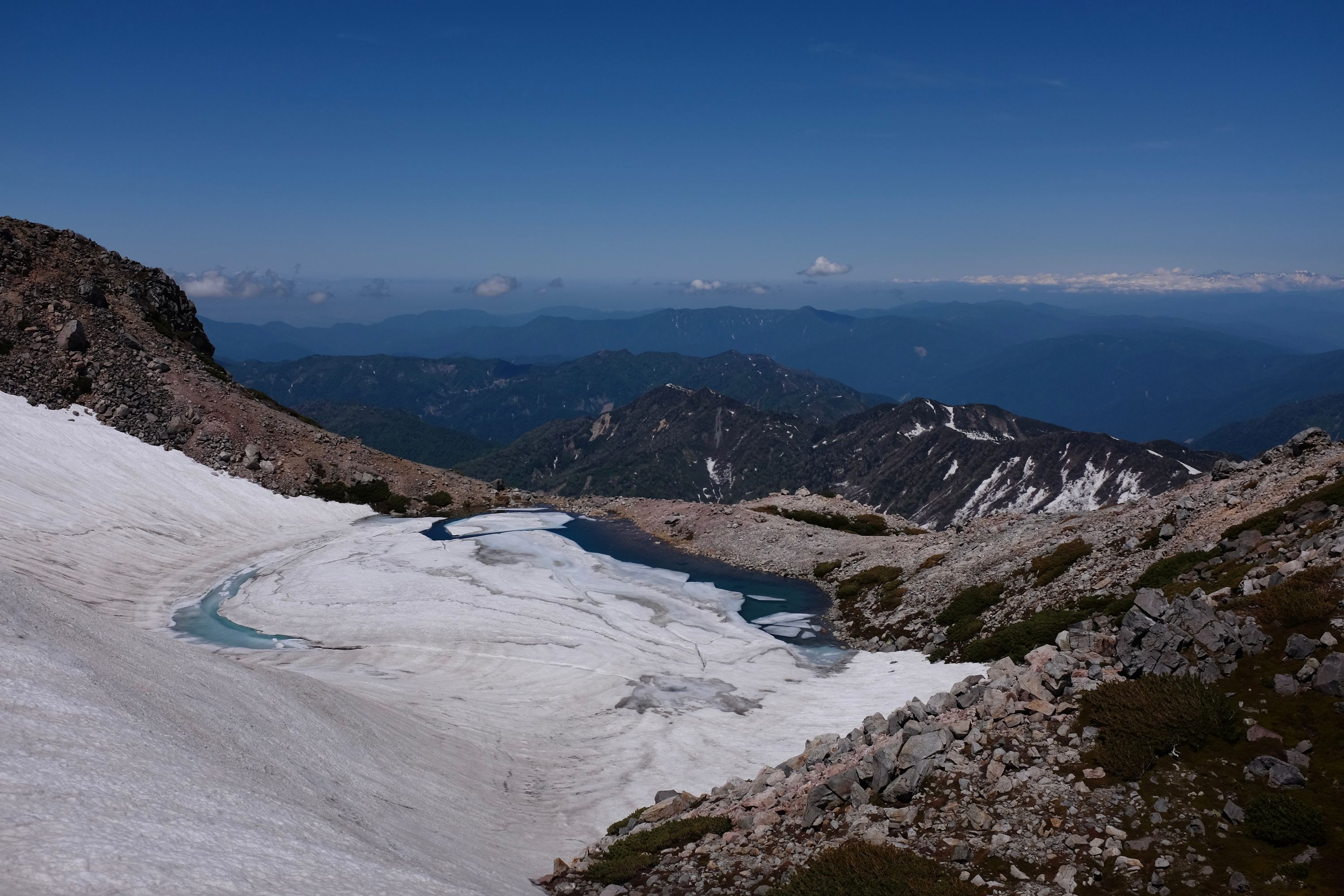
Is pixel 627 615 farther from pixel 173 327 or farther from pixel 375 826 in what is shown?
pixel 173 327

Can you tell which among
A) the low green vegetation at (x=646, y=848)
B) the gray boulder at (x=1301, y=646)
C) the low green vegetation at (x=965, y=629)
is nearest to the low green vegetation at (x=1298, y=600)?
the gray boulder at (x=1301, y=646)

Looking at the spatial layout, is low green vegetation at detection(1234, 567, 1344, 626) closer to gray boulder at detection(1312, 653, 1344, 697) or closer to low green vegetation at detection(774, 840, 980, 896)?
gray boulder at detection(1312, 653, 1344, 697)

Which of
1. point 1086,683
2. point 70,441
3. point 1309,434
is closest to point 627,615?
point 1086,683

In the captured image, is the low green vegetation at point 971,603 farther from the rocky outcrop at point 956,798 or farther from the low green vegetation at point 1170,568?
the rocky outcrop at point 956,798

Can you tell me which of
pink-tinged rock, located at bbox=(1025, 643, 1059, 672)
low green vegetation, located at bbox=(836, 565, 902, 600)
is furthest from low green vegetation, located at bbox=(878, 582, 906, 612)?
pink-tinged rock, located at bbox=(1025, 643, 1059, 672)

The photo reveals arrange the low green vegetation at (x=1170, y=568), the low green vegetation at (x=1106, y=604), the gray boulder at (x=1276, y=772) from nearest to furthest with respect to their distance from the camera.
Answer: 1. the gray boulder at (x=1276, y=772)
2. the low green vegetation at (x=1170, y=568)
3. the low green vegetation at (x=1106, y=604)

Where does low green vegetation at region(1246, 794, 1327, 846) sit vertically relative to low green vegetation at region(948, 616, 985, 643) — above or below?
above

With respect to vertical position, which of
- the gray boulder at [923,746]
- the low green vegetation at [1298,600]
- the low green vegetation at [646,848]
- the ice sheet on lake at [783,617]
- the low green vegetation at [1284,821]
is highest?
the low green vegetation at [1298,600]
